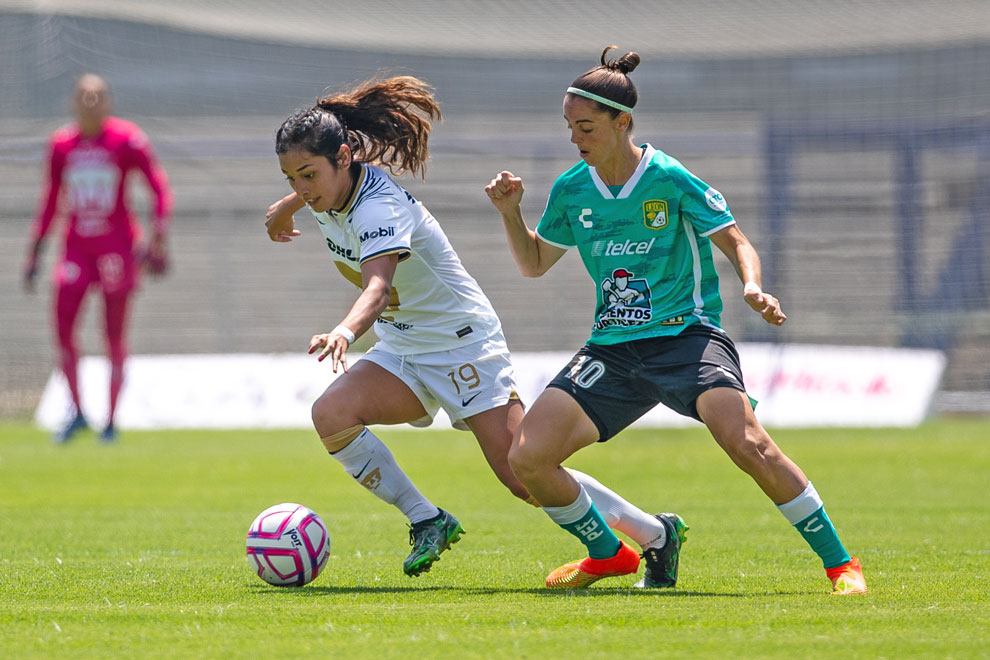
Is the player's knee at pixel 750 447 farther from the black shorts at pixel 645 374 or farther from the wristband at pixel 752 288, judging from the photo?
the wristband at pixel 752 288

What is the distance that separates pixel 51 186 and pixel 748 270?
365 inches

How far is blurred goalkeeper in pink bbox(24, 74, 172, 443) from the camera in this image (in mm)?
12484

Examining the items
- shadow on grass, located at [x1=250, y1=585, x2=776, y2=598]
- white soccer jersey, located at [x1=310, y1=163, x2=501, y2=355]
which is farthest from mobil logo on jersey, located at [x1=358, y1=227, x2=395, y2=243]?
shadow on grass, located at [x1=250, y1=585, x2=776, y2=598]

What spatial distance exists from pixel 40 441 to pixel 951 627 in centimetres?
1088

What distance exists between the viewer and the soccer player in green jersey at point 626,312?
4992 mm

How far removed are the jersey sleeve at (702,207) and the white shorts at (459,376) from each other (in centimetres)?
110

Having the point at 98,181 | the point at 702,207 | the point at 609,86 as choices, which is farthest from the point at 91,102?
the point at 702,207

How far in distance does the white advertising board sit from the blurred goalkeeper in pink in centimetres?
240

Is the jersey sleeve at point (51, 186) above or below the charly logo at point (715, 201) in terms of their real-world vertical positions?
below

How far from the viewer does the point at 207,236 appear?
20047 mm

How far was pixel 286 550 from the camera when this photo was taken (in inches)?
202

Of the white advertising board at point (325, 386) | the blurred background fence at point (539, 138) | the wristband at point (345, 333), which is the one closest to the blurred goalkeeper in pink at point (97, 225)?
the white advertising board at point (325, 386)

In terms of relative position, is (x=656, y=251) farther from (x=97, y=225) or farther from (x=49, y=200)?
(x=49, y=200)

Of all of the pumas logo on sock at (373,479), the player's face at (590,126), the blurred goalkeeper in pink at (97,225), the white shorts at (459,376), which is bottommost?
the blurred goalkeeper in pink at (97,225)
